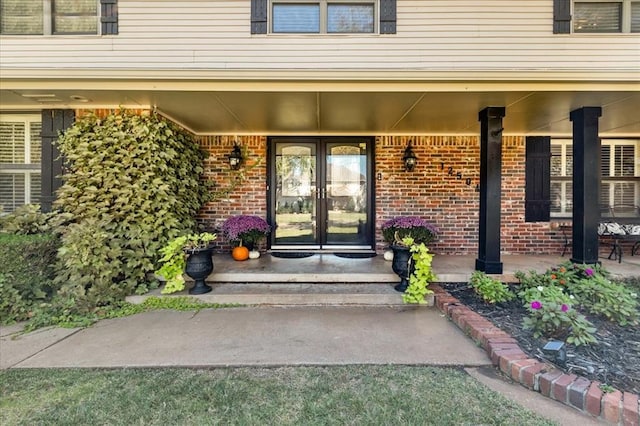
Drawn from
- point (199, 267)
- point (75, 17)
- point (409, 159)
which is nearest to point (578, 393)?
point (199, 267)

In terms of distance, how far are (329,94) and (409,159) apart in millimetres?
2359

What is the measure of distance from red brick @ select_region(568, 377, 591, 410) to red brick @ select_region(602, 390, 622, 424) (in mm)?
88

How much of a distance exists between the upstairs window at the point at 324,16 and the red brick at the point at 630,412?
418cm

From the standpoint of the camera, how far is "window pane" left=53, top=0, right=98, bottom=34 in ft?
12.8

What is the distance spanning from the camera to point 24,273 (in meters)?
3.39

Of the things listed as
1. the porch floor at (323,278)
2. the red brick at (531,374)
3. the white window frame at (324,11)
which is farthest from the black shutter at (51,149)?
the red brick at (531,374)

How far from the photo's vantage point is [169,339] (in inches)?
110

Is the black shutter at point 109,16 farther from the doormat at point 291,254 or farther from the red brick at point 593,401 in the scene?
the red brick at point 593,401

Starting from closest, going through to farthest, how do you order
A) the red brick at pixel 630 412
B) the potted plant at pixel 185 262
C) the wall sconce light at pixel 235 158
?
the red brick at pixel 630 412
the potted plant at pixel 185 262
the wall sconce light at pixel 235 158

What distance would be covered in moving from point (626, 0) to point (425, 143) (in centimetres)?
297

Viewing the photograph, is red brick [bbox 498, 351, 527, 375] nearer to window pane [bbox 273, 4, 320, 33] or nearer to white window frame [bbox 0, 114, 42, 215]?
window pane [bbox 273, 4, 320, 33]

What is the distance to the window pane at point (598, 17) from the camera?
12.8 ft

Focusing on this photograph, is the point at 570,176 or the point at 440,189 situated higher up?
the point at 570,176

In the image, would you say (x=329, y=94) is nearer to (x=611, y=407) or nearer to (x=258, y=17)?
(x=258, y=17)
